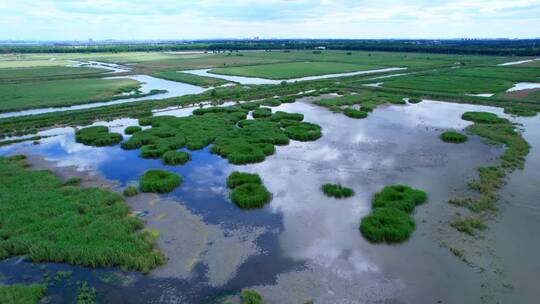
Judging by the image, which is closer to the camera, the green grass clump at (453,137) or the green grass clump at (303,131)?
the green grass clump at (453,137)

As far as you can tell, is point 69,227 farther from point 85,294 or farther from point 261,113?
point 261,113

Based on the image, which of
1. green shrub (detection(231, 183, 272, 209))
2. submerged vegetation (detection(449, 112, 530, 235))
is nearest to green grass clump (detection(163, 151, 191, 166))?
green shrub (detection(231, 183, 272, 209))

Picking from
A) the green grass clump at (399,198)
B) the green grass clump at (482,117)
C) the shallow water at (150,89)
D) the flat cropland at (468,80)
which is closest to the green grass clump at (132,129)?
the shallow water at (150,89)

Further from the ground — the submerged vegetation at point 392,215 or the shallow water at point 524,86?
the shallow water at point 524,86

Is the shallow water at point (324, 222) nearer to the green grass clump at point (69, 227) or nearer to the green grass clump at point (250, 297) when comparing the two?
the green grass clump at point (250, 297)

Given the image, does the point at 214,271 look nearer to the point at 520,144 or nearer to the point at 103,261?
the point at 103,261

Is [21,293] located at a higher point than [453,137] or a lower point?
lower

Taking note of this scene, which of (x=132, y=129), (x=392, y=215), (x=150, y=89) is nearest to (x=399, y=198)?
(x=392, y=215)
